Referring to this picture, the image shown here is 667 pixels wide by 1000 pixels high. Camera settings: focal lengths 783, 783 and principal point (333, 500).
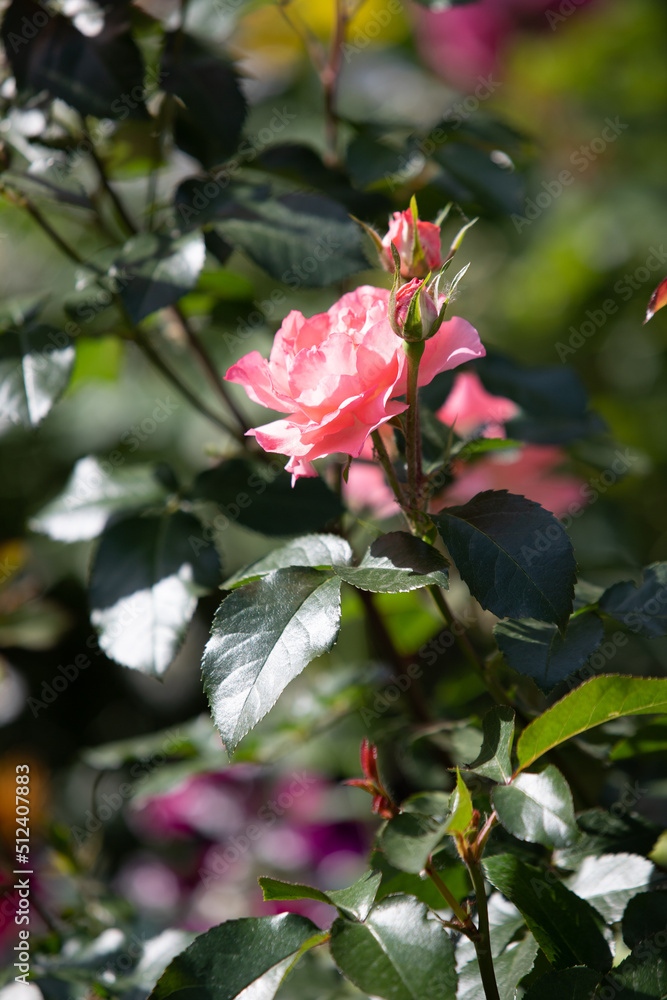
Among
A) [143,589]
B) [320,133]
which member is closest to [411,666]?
[143,589]

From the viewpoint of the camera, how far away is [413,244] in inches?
20.6

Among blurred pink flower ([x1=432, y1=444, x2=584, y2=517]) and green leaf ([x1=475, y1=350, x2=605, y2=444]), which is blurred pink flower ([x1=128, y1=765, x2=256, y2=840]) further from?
green leaf ([x1=475, y1=350, x2=605, y2=444])

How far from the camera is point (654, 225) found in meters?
1.62

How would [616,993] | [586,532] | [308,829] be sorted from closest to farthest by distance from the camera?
[616,993] < [586,532] < [308,829]

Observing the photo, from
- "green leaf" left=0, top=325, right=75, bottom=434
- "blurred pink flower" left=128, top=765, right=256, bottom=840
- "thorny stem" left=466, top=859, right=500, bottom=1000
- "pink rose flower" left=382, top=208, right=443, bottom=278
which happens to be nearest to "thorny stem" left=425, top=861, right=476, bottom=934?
"thorny stem" left=466, top=859, right=500, bottom=1000

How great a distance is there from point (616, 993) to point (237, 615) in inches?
12.3

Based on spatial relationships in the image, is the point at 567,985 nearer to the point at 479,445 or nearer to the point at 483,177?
the point at 479,445

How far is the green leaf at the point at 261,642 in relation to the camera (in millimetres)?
473

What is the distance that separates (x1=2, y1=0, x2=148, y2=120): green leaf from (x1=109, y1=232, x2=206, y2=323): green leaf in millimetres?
133

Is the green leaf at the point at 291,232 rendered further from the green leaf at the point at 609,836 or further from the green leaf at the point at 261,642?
the green leaf at the point at 609,836

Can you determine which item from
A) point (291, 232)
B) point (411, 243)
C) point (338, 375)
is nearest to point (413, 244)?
point (411, 243)

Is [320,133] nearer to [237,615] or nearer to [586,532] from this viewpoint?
[586,532]

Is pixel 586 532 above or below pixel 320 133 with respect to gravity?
below

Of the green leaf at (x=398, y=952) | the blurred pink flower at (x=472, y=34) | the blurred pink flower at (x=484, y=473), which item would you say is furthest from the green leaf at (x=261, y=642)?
the blurred pink flower at (x=472, y=34)
